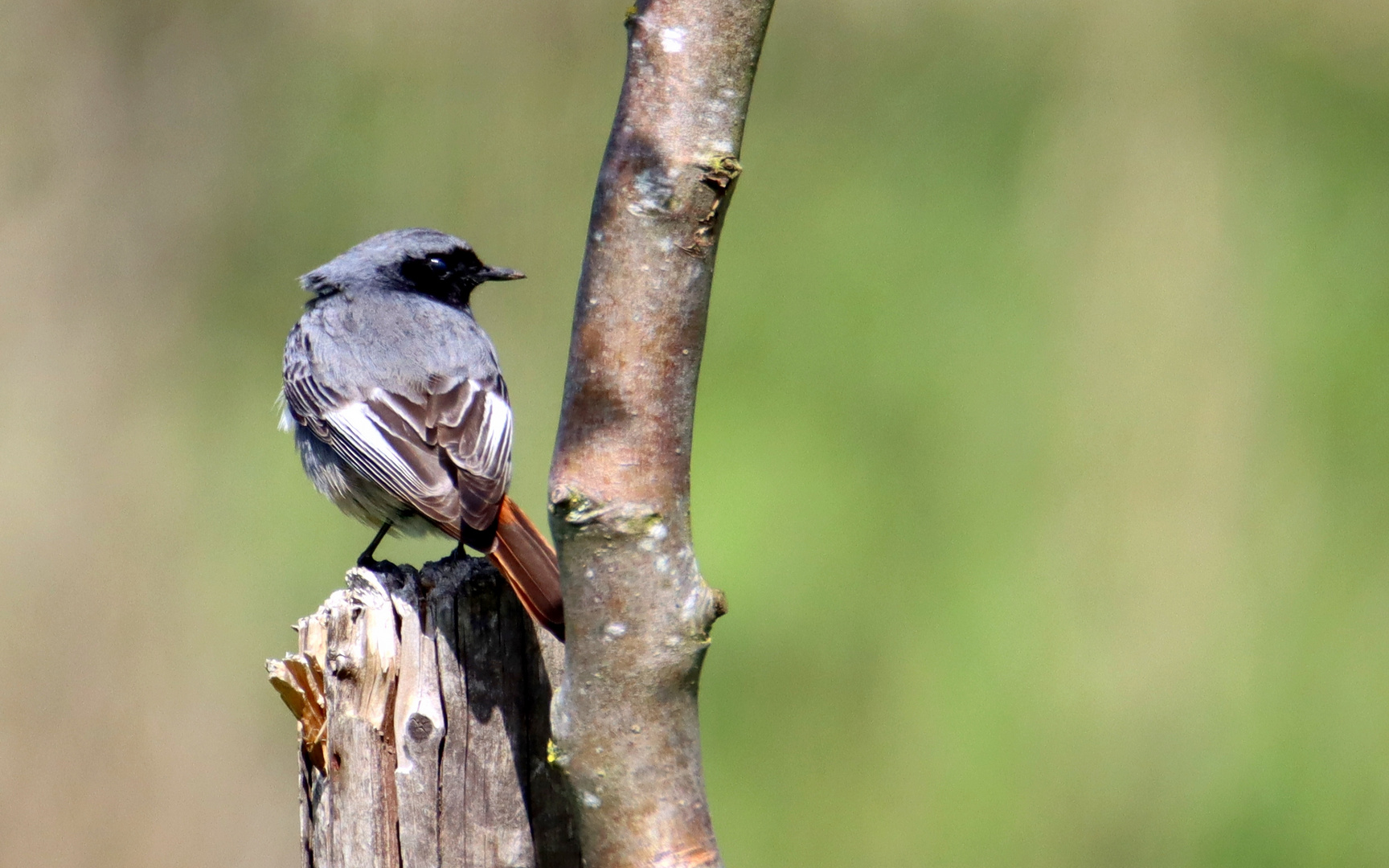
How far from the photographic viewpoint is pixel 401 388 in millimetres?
3484

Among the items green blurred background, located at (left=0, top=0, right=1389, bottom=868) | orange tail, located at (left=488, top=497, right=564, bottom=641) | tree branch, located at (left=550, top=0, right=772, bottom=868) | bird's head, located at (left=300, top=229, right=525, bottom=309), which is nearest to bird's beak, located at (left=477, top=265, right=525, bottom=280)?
bird's head, located at (left=300, top=229, right=525, bottom=309)

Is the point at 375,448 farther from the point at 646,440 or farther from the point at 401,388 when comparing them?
the point at 646,440

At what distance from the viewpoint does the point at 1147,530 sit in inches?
200

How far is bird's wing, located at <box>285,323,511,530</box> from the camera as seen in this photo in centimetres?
317

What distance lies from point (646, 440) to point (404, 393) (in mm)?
1964

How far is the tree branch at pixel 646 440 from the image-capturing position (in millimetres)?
1619

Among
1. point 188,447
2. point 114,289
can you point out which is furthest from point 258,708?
point 114,289

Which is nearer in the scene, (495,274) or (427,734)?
(427,734)

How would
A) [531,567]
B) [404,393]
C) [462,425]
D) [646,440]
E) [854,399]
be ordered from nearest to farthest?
1. [646,440]
2. [531,567]
3. [462,425]
4. [404,393]
5. [854,399]

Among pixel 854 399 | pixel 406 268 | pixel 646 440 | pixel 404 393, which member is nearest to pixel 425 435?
pixel 404 393

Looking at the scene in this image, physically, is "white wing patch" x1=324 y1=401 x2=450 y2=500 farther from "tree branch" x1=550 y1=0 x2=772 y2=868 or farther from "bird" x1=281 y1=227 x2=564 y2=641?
"tree branch" x1=550 y1=0 x2=772 y2=868

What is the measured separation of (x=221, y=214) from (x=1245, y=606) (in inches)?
202

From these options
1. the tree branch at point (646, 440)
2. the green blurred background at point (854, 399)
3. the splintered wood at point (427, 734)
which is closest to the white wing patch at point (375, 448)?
the splintered wood at point (427, 734)

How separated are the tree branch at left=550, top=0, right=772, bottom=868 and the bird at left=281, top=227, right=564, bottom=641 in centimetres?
108
